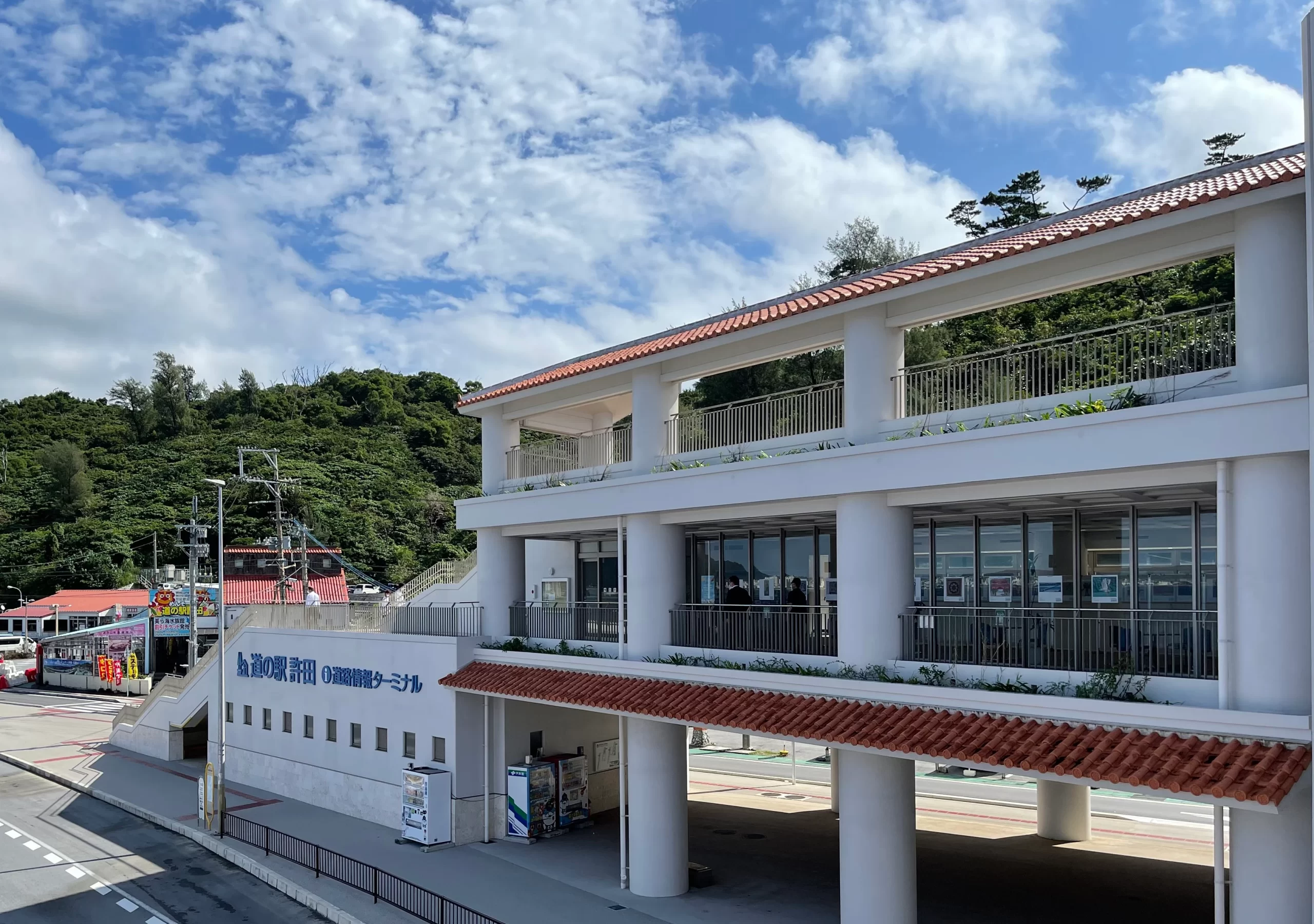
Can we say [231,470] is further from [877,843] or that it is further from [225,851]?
[877,843]

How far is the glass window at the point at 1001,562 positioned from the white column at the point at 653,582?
639 cm

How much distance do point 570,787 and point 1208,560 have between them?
16339mm

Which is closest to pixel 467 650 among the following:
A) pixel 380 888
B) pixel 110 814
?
pixel 380 888

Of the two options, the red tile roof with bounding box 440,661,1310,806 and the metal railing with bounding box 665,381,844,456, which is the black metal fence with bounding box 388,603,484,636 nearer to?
the red tile roof with bounding box 440,661,1310,806

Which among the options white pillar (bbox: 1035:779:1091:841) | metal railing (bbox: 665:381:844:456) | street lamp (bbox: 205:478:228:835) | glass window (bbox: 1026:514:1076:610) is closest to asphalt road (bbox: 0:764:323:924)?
street lamp (bbox: 205:478:228:835)

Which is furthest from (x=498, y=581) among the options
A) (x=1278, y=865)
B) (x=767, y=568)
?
(x=1278, y=865)

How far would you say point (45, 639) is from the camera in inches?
2552

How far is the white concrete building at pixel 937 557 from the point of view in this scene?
1266cm

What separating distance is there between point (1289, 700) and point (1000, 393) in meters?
5.93

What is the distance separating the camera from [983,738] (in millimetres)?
14312

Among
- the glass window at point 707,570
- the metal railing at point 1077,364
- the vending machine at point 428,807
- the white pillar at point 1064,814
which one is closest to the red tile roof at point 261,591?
the vending machine at point 428,807

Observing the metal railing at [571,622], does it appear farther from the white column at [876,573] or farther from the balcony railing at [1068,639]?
the balcony railing at [1068,639]

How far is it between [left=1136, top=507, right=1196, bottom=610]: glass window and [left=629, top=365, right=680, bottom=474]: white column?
9.53m

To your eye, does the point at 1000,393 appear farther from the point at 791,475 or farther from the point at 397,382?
the point at 397,382
